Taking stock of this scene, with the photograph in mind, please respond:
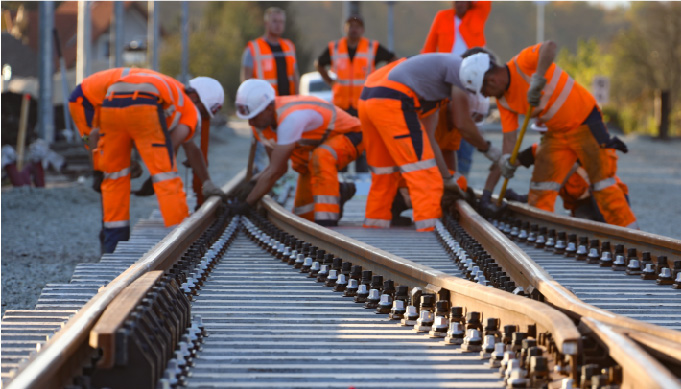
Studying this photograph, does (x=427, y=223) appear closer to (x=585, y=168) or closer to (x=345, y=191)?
(x=585, y=168)

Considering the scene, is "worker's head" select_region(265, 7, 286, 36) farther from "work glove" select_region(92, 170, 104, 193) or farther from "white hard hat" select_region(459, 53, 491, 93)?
"white hard hat" select_region(459, 53, 491, 93)

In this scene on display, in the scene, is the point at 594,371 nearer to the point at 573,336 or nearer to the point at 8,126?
the point at 573,336

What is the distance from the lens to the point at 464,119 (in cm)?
877

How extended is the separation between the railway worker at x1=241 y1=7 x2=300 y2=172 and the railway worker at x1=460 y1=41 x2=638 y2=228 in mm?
4538

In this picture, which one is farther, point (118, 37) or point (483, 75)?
point (118, 37)

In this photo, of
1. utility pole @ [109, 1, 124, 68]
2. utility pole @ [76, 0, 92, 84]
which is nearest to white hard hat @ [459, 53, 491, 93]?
utility pole @ [76, 0, 92, 84]

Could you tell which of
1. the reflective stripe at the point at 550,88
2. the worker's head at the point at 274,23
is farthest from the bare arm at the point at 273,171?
the worker's head at the point at 274,23

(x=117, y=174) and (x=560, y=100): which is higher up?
(x=560, y=100)

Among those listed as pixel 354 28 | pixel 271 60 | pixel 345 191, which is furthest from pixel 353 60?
pixel 345 191

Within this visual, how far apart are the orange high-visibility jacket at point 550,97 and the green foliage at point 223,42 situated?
55.9 meters

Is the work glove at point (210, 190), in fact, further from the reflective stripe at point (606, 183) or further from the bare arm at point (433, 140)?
the reflective stripe at point (606, 183)

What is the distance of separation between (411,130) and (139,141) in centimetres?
215

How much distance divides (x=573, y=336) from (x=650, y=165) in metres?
22.3

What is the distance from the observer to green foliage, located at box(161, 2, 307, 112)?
65500 mm
